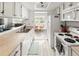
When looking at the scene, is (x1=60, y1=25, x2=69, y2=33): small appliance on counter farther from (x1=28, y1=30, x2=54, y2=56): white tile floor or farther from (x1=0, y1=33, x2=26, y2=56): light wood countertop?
(x1=0, y1=33, x2=26, y2=56): light wood countertop

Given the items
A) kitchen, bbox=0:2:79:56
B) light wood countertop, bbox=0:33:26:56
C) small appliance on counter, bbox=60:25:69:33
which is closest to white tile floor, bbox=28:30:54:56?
kitchen, bbox=0:2:79:56

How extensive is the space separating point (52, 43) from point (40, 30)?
5638 mm

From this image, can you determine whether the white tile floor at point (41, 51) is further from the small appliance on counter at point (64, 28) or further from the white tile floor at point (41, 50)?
the small appliance on counter at point (64, 28)

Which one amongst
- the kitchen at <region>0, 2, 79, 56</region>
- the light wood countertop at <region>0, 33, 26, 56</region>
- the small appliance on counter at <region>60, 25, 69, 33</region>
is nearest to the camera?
the light wood countertop at <region>0, 33, 26, 56</region>

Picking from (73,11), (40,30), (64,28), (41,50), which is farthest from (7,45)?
(40,30)

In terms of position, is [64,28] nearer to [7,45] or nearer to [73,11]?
[73,11]

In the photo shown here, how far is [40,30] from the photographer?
33.0 feet

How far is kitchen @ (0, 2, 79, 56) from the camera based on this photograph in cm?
187

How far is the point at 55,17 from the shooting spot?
174 inches

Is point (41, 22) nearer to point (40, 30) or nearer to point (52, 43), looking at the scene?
point (40, 30)

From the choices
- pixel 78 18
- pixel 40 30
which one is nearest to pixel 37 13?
pixel 40 30

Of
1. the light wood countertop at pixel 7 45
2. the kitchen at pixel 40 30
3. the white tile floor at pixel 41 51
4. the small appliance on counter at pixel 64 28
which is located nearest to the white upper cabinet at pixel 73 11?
the kitchen at pixel 40 30

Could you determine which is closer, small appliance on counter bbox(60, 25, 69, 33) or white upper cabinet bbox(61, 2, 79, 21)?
white upper cabinet bbox(61, 2, 79, 21)

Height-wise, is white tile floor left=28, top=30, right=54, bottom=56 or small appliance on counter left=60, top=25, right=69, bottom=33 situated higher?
small appliance on counter left=60, top=25, right=69, bottom=33
